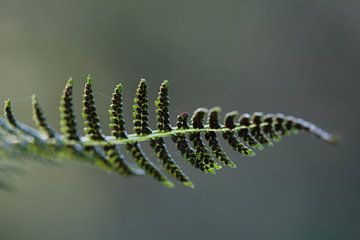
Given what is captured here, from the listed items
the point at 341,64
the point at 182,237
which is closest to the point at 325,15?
the point at 341,64

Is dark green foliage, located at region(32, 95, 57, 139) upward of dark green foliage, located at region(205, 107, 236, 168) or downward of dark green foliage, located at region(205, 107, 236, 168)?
upward

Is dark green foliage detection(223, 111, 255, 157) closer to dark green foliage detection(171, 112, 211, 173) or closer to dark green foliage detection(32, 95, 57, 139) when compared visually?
dark green foliage detection(171, 112, 211, 173)

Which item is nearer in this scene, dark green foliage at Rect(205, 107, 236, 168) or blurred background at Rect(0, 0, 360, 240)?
dark green foliage at Rect(205, 107, 236, 168)

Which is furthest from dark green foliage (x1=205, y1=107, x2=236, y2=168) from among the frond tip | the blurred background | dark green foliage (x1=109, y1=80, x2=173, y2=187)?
the blurred background

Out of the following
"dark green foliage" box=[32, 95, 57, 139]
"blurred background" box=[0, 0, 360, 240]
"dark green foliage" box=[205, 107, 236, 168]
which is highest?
"blurred background" box=[0, 0, 360, 240]

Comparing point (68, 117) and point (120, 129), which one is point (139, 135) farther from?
point (68, 117)

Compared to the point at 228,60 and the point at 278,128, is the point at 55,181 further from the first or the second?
the point at 278,128

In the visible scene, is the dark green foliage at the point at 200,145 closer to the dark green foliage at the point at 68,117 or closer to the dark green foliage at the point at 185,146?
the dark green foliage at the point at 185,146
